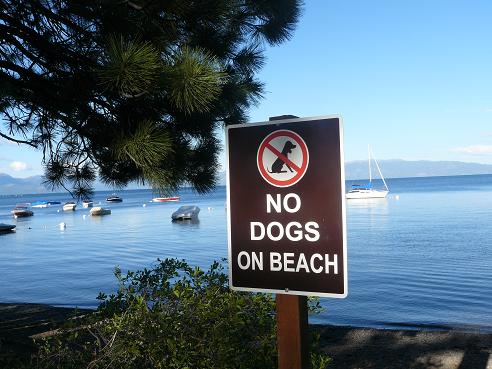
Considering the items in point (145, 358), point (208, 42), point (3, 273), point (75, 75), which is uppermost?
point (208, 42)

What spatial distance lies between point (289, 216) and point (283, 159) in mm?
209

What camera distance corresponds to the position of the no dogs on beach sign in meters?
1.91

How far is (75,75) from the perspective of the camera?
185 inches

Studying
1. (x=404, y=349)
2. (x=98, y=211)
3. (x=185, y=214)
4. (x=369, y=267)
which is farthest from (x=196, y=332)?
(x=98, y=211)

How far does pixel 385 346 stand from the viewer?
26.7ft

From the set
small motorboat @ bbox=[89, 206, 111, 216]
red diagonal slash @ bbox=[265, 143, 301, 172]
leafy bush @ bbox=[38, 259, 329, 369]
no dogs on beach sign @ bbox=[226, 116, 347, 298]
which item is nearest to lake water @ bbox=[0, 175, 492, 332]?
leafy bush @ bbox=[38, 259, 329, 369]

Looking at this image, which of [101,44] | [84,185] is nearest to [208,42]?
[101,44]

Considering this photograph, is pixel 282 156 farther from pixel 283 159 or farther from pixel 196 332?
pixel 196 332

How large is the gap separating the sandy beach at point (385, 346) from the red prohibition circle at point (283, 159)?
4770 millimetres

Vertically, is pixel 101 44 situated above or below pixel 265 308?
above

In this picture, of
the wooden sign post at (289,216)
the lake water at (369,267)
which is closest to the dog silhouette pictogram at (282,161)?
the wooden sign post at (289,216)

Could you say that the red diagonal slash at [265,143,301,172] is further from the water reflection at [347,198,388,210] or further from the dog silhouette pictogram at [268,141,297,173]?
the water reflection at [347,198,388,210]

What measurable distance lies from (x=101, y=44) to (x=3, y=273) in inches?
773

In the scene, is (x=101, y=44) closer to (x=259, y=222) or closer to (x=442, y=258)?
(x=259, y=222)
